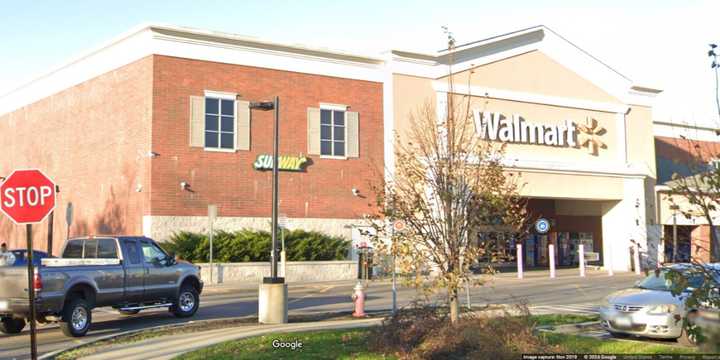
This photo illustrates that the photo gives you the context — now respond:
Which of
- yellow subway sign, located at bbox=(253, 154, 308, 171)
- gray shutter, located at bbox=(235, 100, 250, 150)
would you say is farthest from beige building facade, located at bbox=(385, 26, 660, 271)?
gray shutter, located at bbox=(235, 100, 250, 150)

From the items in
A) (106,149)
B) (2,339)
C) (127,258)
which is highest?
(106,149)

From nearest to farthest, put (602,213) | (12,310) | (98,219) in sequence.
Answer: (12,310) → (98,219) → (602,213)

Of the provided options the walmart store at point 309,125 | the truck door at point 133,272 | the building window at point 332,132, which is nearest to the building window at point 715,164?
the truck door at point 133,272

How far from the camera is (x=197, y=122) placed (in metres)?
32.7

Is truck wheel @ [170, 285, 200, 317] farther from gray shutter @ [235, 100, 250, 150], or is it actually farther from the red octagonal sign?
gray shutter @ [235, 100, 250, 150]

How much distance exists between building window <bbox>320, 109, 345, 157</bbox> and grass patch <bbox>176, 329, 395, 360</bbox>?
72.5 ft

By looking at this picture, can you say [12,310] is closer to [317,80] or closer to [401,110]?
[317,80]

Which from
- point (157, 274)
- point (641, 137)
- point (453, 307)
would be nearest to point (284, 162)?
point (157, 274)

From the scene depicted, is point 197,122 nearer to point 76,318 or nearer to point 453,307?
point 76,318

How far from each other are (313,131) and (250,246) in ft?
20.2

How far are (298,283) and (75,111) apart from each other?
14340mm

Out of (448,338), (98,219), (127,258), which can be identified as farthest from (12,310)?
(98,219)

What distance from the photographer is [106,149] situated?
114ft

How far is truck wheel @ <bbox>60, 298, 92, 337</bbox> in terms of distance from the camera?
50.4 ft
